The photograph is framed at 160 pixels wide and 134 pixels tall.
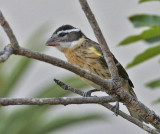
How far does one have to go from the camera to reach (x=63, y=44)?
2.33 meters

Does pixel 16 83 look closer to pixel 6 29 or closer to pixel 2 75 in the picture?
pixel 2 75

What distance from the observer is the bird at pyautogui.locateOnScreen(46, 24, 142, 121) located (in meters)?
2.14

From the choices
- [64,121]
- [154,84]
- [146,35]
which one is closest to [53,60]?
[146,35]

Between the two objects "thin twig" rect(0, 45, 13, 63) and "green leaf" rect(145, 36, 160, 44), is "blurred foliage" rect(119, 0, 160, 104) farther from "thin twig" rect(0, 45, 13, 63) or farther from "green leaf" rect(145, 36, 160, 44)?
"thin twig" rect(0, 45, 13, 63)

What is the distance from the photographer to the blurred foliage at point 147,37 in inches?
70.4

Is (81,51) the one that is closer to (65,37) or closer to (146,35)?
(65,37)

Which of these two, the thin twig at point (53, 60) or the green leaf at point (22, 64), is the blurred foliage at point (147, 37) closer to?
the thin twig at point (53, 60)

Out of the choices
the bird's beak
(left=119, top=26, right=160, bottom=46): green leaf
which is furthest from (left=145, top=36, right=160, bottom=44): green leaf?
the bird's beak

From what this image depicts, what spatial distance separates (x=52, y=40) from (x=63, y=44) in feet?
0.41

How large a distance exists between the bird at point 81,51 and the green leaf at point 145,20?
0.22 metres

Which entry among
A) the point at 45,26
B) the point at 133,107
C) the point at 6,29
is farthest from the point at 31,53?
the point at 45,26

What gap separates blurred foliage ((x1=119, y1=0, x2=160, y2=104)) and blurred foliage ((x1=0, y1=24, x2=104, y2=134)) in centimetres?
74

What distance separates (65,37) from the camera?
2320 mm

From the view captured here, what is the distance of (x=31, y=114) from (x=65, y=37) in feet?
2.16
